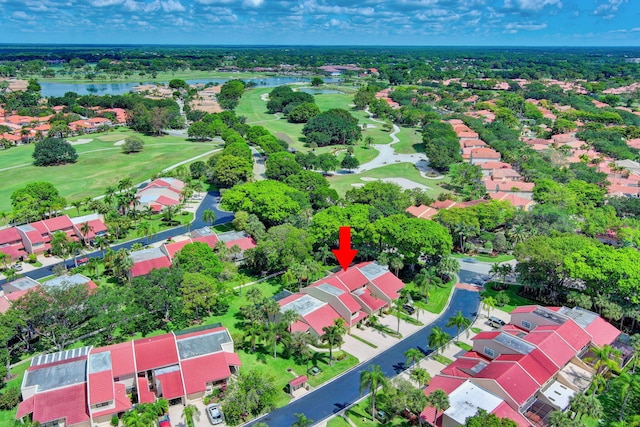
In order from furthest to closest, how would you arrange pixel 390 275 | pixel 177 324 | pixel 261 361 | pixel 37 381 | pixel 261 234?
pixel 261 234, pixel 390 275, pixel 177 324, pixel 261 361, pixel 37 381

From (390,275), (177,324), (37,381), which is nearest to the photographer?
(37,381)

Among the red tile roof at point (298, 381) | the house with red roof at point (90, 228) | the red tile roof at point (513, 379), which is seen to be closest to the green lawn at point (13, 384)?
the red tile roof at point (298, 381)

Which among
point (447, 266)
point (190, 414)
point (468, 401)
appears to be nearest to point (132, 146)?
point (447, 266)

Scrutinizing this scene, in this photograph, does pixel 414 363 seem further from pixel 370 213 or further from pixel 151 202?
pixel 151 202

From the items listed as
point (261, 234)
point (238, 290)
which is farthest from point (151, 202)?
point (238, 290)

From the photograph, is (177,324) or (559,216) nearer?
(177,324)

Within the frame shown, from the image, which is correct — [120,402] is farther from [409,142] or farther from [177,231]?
[409,142]

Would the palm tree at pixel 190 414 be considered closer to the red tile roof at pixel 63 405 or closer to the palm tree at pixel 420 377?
the red tile roof at pixel 63 405
